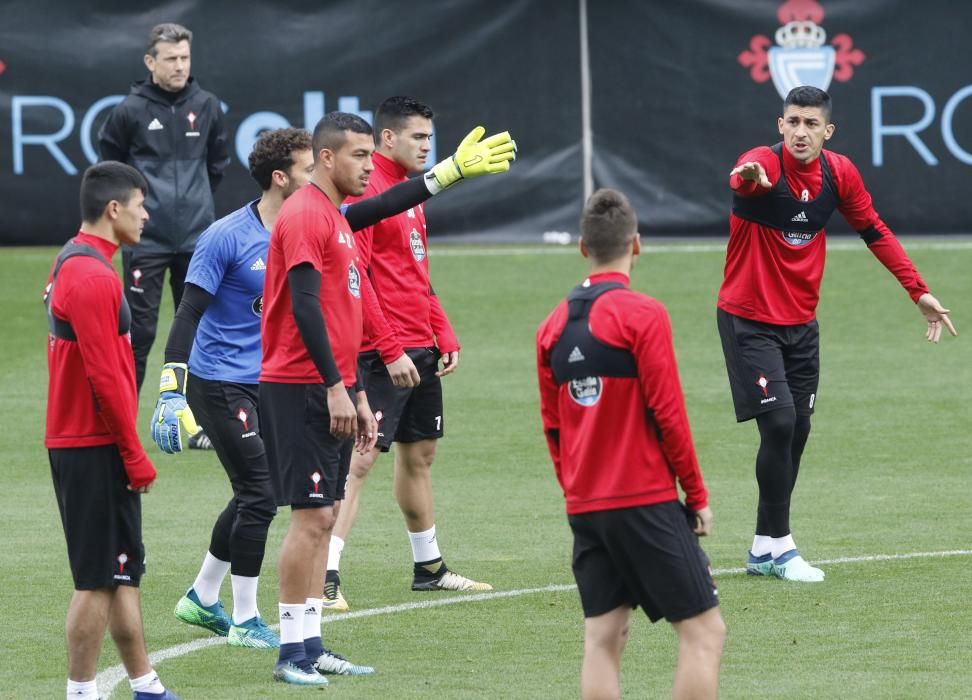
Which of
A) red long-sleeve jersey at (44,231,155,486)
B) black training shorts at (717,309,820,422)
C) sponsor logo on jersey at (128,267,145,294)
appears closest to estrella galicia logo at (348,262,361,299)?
red long-sleeve jersey at (44,231,155,486)

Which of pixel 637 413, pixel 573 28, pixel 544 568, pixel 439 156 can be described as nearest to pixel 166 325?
pixel 439 156

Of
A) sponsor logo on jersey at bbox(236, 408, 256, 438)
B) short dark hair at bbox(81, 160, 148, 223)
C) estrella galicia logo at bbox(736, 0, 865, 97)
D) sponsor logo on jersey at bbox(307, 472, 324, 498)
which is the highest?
estrella galicia logo at bbox(736, 0, 865, 97)

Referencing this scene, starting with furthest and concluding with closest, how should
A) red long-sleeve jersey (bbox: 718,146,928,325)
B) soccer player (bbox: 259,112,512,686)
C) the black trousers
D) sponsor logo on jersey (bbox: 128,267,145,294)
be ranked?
sponsor logo on jersey (bbox: 128,267,145,294)
the black trousers
red long-sleeve jersey (bbox: 718,146,928,325)
soccer player (bbox: 259,112,512,686)

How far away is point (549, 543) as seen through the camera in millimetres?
9383

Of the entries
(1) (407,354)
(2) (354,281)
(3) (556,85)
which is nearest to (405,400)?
(1) (407,354)

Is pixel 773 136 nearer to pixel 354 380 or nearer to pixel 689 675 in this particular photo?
pixel 354 380

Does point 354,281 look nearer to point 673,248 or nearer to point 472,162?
point 472,162

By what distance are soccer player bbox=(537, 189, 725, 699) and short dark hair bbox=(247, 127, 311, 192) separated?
2.23m

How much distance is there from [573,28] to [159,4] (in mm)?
4497

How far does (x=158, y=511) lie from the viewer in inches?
405

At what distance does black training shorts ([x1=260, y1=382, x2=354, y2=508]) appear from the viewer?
684cm

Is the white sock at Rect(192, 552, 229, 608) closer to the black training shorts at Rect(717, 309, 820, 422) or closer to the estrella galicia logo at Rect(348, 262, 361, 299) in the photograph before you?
the estrella galicia logo at Rect(348, 262, 361, 299)

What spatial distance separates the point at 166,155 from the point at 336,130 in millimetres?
5985

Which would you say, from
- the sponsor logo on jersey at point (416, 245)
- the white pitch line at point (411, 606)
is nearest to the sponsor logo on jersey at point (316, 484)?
the white pitch line at point (411, 606)
